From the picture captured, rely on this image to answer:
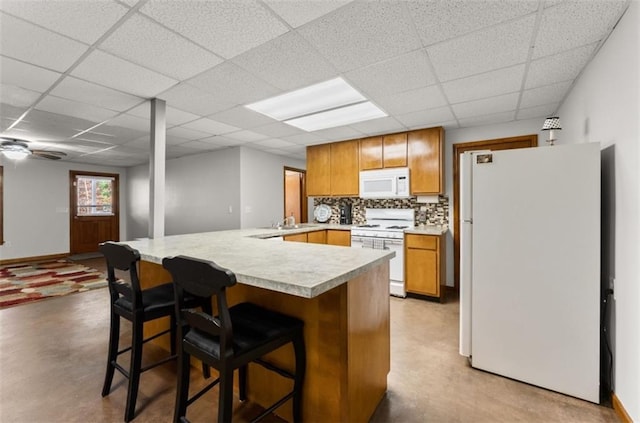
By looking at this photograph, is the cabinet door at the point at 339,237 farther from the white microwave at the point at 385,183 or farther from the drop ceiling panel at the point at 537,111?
the drop ceiling panel at the point at 537,111

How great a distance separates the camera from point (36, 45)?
194cm

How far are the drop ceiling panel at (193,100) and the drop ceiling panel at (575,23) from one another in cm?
272

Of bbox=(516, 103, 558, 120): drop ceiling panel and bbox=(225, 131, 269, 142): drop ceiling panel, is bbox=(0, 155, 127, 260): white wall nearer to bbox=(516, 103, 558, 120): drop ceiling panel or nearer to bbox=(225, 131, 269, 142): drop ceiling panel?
bbox=(225, 131, 269, 142): drop ceiling panel

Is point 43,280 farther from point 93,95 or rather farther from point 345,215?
point 345,215

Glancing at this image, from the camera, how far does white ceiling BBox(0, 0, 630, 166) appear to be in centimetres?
162

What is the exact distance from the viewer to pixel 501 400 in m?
1.82

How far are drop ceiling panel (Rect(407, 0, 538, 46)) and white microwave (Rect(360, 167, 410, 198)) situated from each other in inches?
98.1

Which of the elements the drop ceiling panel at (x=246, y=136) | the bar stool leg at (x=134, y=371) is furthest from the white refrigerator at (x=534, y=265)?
the drop ceiling panel at (x=246, y=136)

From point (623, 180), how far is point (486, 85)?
138 centimetres

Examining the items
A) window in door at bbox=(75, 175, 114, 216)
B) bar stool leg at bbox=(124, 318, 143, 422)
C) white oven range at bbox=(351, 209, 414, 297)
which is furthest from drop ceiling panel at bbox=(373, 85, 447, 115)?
window in door at bbox=(75, 175, 114, 216)

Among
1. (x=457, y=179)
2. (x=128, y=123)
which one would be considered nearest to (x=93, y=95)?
(x=128, y=123)

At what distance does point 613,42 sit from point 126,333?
460cm

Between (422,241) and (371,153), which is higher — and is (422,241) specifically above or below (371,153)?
below

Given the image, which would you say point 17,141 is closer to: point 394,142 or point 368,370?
point 394,142
